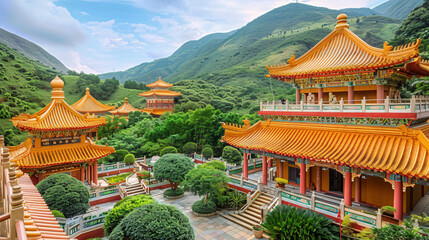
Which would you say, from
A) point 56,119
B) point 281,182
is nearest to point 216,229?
point 281,182

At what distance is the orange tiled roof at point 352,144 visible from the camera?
373 inches

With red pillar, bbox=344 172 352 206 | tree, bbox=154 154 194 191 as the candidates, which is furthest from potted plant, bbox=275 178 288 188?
tree, bbox=154 154 194 191

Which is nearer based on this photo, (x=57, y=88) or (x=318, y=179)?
(x=318, y=179)

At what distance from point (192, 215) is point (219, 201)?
182 cm

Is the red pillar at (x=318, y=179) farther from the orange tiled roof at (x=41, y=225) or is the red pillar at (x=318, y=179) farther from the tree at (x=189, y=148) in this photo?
the tree at (x=189, y=148)

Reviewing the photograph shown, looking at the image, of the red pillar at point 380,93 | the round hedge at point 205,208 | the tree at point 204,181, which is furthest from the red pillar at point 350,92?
the round hedge at point 205,208

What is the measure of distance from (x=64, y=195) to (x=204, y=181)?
278 inches

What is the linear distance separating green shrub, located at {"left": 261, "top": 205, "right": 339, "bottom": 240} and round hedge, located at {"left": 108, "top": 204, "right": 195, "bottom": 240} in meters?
3.77

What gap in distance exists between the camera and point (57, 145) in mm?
16594

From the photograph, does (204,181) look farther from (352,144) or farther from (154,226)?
(352,144)

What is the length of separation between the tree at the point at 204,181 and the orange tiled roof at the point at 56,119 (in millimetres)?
8053

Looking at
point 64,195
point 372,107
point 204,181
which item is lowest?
point 204,181

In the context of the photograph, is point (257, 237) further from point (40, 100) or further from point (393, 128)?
point (40, 100)

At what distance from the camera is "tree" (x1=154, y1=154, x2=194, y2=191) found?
57.6ft
